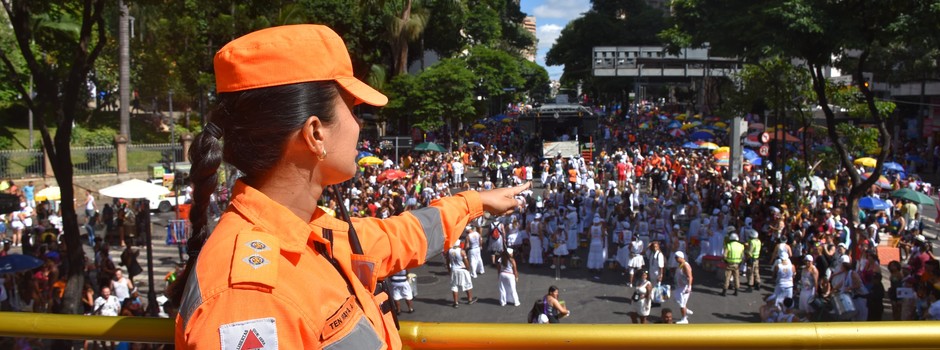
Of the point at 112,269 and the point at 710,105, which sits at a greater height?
the point at 710,105

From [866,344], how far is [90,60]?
934cm

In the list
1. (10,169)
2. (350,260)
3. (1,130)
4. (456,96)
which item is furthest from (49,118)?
(350,260)

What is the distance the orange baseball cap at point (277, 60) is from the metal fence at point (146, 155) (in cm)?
3040

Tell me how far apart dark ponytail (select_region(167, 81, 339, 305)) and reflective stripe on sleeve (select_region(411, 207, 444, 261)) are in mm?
570

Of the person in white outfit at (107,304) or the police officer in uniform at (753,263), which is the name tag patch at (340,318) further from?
the police officer in uniform at (753,263)

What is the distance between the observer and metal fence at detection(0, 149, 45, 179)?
2655 cm

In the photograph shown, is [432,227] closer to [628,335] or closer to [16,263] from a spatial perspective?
[628,335]

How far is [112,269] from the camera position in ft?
43.7

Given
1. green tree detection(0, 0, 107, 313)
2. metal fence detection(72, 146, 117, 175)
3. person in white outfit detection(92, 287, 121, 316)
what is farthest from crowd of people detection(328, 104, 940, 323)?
metal fence detection(72, 146, 117, 175)

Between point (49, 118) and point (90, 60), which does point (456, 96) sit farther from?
point (90, 60)

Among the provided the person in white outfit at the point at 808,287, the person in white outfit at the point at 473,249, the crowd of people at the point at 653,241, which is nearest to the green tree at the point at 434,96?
the crowd of people at the point at 653,241

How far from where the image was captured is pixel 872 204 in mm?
16688

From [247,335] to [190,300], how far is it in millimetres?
136

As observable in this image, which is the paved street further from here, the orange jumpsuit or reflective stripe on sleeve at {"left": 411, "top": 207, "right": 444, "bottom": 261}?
the orange jumpsuit
